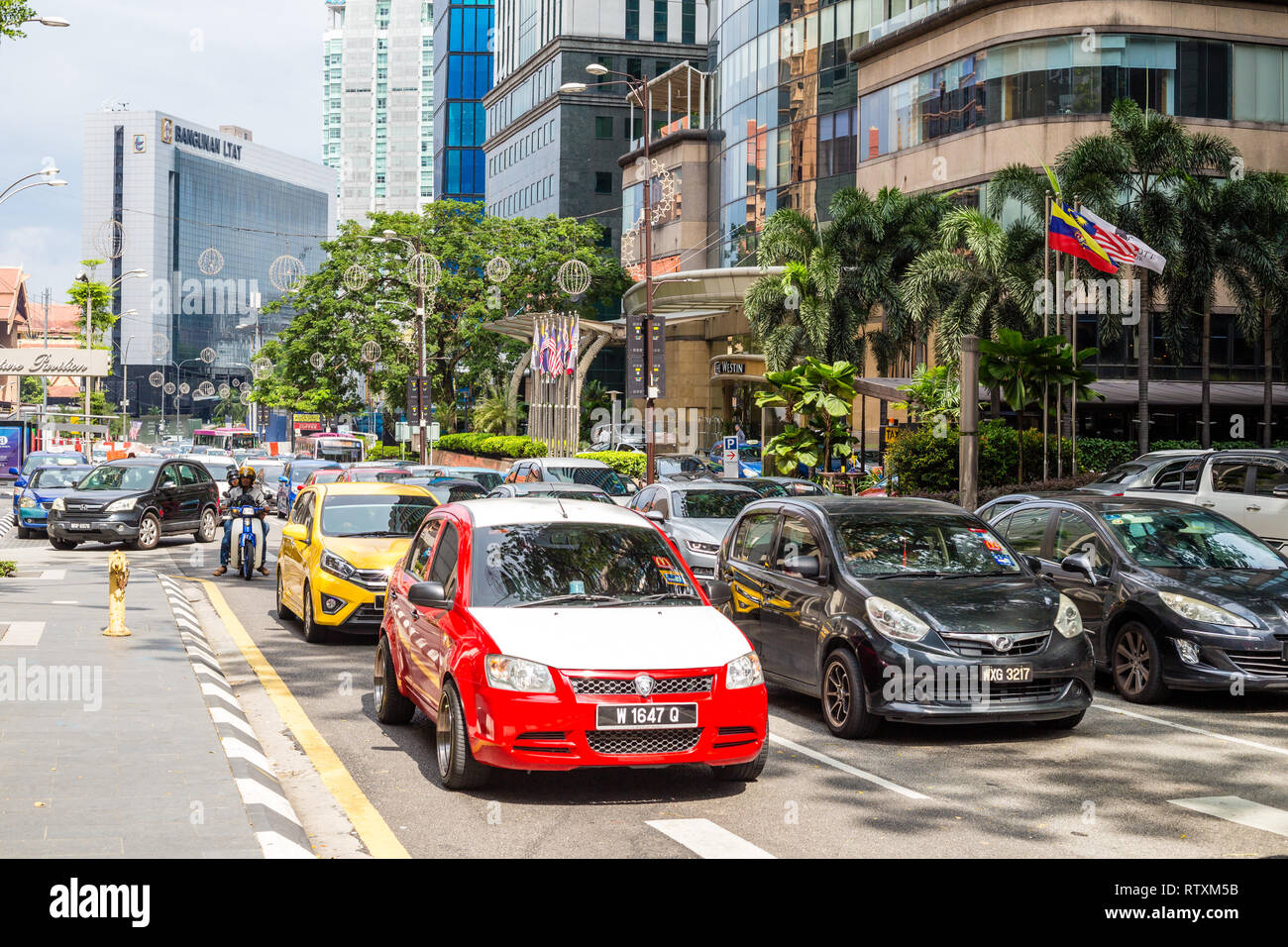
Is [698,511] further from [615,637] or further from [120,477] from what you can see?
[120,477]

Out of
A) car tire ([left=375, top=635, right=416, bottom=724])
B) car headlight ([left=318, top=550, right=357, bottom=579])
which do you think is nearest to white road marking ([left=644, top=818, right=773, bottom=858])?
car tire ([left=375, top=635, right=416, bottom=724])

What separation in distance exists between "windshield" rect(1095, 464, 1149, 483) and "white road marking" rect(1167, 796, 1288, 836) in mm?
14042

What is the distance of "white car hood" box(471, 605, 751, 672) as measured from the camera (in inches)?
287

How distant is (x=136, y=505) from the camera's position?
25969 mm

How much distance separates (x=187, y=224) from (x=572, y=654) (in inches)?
6601

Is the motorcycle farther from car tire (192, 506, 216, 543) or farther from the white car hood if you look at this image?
the white car hood

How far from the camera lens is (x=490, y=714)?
7277mm

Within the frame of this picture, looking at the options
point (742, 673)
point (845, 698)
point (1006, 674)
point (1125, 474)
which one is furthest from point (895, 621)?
point (1125, 474)

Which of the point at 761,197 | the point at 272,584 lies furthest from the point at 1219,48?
the point at 272,584

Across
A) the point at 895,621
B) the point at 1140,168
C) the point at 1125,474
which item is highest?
the point at 1140,168

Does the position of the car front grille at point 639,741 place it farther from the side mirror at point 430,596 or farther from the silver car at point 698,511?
the silver car at point 698,511

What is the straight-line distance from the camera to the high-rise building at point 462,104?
132 meters

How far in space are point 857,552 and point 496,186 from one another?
104232 mm
